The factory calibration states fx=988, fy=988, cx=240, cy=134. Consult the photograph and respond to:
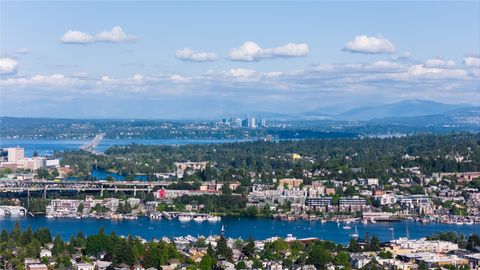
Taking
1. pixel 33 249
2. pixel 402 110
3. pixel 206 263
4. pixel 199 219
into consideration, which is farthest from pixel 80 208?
pixel 402 110

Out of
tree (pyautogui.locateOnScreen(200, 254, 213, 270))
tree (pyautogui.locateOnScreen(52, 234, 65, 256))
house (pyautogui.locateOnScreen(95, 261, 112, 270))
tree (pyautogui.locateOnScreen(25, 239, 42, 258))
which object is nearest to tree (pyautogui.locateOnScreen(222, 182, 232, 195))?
tree (pyautogui.locateOnScreen(52, 234, 65, 256))

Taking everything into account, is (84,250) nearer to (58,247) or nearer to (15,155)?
(58,247)

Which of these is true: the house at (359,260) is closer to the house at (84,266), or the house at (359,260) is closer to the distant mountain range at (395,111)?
the house at (84,266)

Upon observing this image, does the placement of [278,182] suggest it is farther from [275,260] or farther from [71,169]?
[275,260]

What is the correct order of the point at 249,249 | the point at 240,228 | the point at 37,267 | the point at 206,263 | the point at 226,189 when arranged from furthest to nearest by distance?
the point at 226,189
the point at 240,228
the point at 249,249
the point at 206,263
the point at 37,267

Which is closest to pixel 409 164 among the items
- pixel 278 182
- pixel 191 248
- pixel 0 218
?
pixel 278 182

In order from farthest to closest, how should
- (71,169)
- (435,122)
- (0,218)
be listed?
(435,122)
(71,169)
(0,218)

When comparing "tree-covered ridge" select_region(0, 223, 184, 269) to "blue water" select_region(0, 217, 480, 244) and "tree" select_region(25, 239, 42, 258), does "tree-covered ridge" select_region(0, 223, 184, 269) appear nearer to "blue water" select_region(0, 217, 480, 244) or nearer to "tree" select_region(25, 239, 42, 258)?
"tree" select_region(25, 239, 42, 258)
